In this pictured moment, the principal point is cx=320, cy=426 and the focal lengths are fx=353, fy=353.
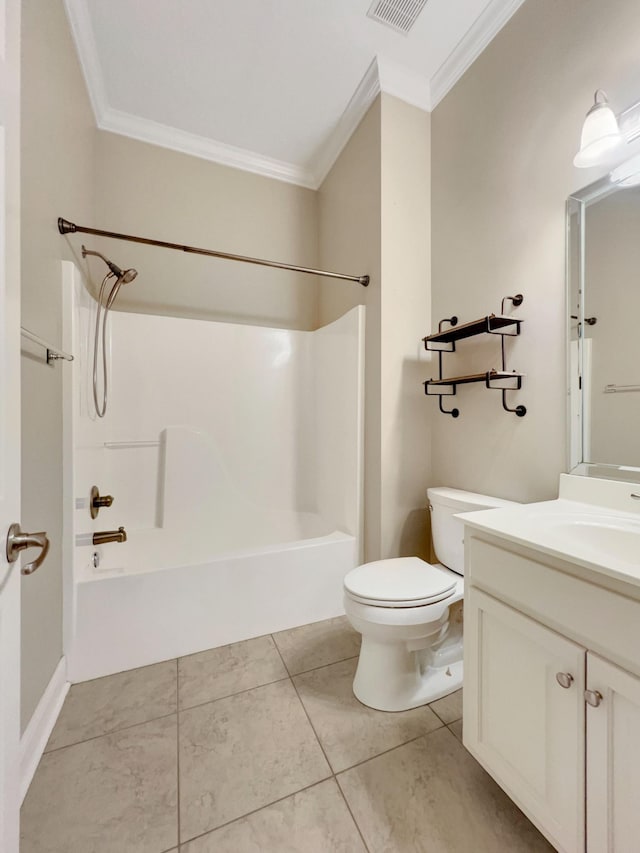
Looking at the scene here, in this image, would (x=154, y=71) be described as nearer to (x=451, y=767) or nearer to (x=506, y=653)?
(x=506, y=653)

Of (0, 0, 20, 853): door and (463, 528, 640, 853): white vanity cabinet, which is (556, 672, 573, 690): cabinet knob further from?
(0, 0, 20, 853): door

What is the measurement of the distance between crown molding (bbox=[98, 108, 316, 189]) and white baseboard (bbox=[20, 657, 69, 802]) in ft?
9.05

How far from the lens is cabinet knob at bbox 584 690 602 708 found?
67 centimetres

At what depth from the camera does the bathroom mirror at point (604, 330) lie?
1.10 metres

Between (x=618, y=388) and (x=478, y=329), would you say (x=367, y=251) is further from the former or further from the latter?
(x=618, y=388)

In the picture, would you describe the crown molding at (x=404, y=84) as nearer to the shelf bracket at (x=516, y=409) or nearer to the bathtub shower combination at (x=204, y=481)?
the bathtub shower combination at (x=204, y=481)

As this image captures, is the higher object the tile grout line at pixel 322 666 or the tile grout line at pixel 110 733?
the tile grout line at pixel 322 666

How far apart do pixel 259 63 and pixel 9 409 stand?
2099 millimetres

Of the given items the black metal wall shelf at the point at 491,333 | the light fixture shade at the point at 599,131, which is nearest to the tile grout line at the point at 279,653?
the black metal wall shelf at the point at 491,333

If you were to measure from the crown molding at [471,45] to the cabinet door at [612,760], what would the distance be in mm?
2274

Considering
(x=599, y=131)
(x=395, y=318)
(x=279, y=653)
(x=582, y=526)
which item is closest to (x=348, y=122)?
(x=395, y=318)

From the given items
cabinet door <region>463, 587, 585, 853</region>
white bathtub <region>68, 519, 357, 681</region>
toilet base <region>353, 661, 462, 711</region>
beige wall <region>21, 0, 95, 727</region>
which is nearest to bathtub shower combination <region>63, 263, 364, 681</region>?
white bathtub <region>68, 519, 357, 681</region>

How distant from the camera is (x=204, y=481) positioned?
7.31 feet

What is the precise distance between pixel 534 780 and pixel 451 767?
355mm
